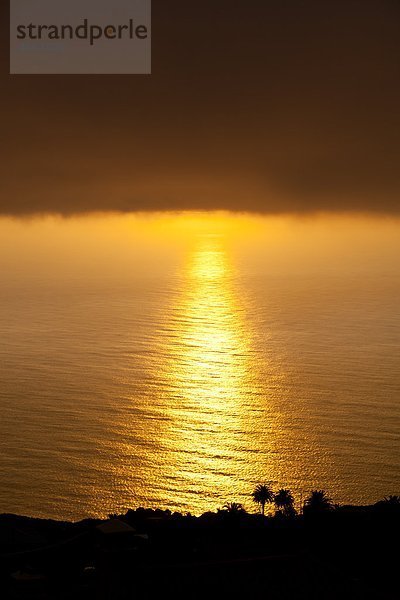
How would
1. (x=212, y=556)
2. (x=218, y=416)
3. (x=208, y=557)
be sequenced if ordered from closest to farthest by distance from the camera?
1. (x=212, y=556)
2. (x=208, y=557)
3. (x=218, y=416)

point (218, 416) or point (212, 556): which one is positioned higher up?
point (212, 556)

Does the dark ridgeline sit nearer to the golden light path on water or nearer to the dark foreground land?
the dark foreground land

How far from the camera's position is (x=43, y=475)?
206ft

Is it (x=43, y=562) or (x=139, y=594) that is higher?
(x=139, y=594)

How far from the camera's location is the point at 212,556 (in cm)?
2384

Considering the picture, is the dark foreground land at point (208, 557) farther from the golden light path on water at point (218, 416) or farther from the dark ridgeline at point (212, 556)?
the golden light path on water at point (218, 416)

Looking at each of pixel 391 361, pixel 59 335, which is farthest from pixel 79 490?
pixel 59 335

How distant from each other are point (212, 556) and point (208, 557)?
28 cm

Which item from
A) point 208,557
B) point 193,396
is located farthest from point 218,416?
point 208,557

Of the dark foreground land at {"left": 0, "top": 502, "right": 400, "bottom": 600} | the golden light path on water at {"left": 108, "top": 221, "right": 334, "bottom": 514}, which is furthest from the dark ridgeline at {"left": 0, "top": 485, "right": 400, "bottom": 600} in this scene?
the golden light path on water at {"left": 108, "top": 221, "right": 334, "bottom": 514}

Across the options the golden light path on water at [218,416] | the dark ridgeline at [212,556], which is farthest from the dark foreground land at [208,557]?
the golden light path on water at [218,416]

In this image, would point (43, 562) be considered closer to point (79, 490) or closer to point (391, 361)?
point (79, 490)

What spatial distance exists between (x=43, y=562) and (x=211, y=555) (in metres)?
6.63

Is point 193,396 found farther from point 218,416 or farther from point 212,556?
point 212,556
